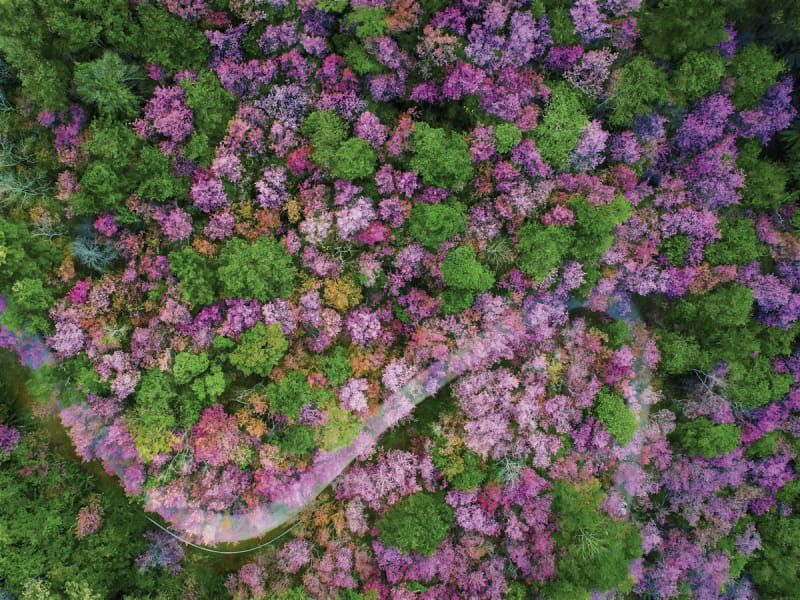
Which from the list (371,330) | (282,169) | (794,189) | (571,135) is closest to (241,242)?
(282,169)

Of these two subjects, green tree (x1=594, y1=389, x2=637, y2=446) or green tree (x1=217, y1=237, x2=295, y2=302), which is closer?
green tree (x1=217, y1=237, x2=295, y2=302)

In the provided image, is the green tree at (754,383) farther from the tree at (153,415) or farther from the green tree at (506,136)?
the tree at (153,415)

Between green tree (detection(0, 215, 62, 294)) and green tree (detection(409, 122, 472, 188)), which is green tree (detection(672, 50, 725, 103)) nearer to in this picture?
green tree (detection(409, 122, 472, 188))

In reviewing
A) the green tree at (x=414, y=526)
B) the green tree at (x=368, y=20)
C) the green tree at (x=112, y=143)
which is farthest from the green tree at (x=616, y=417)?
the green tree at (x=112, y=143)

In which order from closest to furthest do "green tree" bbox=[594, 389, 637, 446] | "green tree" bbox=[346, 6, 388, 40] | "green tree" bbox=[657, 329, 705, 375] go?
"green tree" bbox=[346, 6, 388, 40]
"green tree" bbox=[594, 389, 637, 446]
"green tree" bbox=[657, 329, 705, 375]

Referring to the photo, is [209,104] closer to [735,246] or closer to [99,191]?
[99,191]

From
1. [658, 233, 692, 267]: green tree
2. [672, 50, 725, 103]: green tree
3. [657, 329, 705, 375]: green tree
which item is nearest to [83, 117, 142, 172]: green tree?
[672, 50, 725, 103]: green tree
